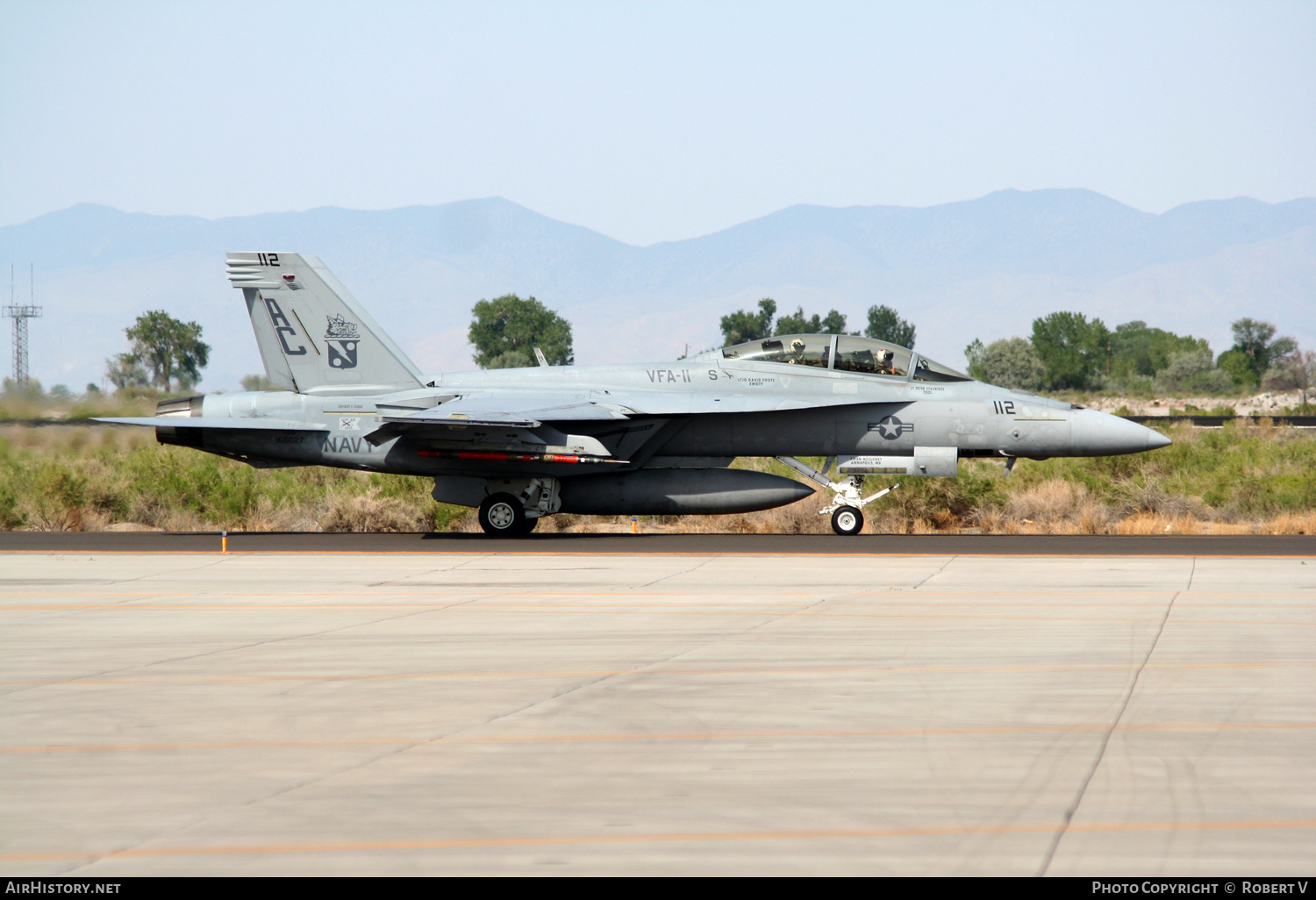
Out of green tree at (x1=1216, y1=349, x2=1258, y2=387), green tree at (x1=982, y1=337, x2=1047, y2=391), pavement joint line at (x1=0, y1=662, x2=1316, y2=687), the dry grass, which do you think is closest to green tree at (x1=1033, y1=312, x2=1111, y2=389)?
green tree at (x1=982, y1=337, x2=1047, y2=391)

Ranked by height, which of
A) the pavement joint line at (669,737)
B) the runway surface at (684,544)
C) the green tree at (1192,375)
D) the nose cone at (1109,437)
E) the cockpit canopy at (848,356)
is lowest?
the runway surface at (684,544)

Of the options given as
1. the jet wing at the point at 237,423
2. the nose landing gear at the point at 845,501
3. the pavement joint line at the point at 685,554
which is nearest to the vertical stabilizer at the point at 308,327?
the jet wing at the point at 237,423

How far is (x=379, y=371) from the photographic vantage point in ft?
61.3

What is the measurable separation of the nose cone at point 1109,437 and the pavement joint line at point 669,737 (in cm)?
1149

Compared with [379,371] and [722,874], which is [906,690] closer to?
[722,874]

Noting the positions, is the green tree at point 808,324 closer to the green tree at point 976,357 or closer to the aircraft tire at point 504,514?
the green tree at point 976,357

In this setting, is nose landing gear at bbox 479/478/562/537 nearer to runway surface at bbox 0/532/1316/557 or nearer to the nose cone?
runway surface at bbox 0/532/1316/557

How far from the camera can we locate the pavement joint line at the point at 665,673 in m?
7.38

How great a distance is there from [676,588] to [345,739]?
6220 mm

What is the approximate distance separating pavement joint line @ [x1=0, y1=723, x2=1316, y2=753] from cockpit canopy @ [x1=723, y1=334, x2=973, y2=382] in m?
12.0

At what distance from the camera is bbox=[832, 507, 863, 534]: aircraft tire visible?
17625mm

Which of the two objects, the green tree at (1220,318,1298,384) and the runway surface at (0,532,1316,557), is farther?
the green tree at (1220,318,1298,384)
